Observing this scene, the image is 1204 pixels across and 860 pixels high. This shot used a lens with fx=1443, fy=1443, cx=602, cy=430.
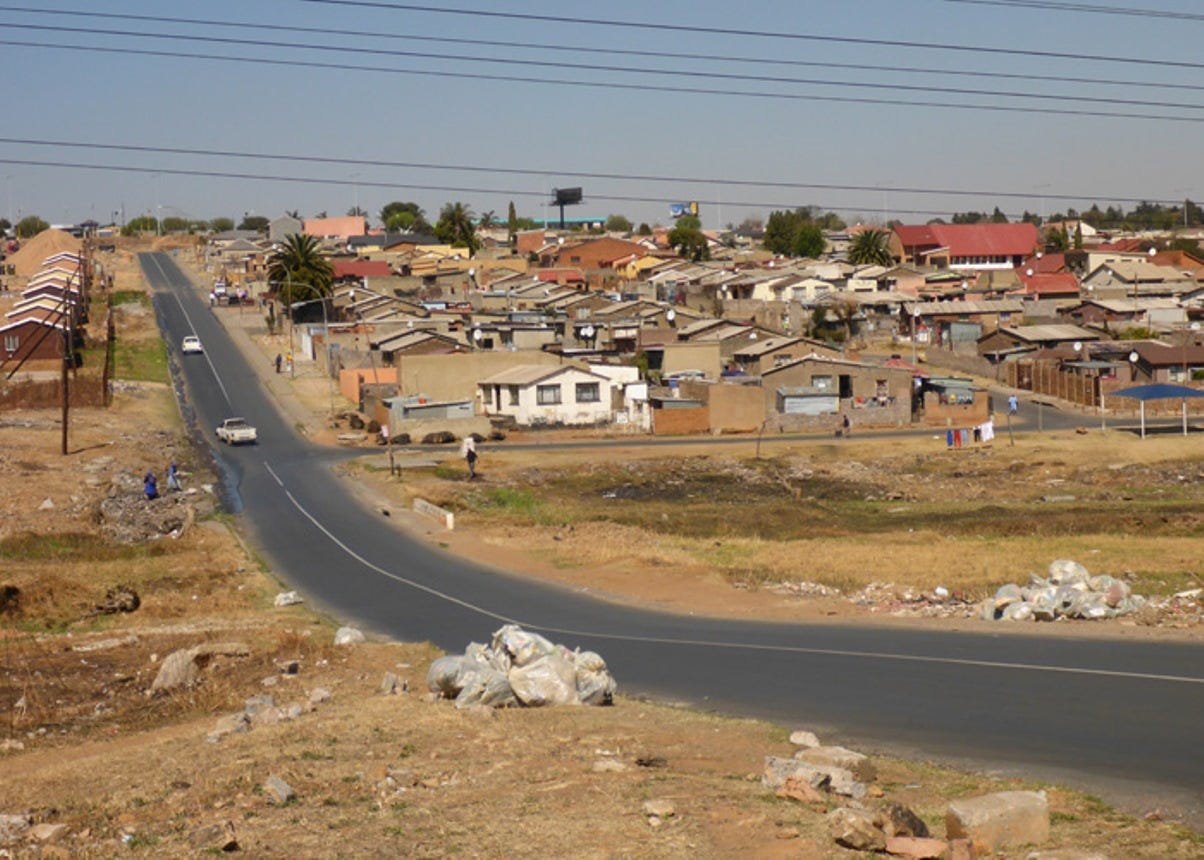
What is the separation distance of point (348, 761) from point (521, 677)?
396 centimetres

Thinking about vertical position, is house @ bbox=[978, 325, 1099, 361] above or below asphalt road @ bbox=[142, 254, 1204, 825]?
above

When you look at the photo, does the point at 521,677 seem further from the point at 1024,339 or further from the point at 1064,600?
the point at 1024,339

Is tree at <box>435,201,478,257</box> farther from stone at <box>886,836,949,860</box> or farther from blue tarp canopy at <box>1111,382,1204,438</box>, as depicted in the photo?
stone at <box>886,836,949,860</box>

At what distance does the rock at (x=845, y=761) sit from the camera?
14.6 m

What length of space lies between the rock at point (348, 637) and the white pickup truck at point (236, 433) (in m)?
38.9

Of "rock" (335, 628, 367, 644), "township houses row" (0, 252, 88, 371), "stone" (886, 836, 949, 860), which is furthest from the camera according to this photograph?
"township houses row" (0, 252, 88, 371)

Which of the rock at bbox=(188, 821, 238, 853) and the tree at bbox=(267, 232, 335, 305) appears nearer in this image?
the rock at bbox=(188, 821, 238, 853)

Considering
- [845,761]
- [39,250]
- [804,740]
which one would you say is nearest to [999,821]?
[845,761]

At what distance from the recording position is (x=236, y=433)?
6225 cm

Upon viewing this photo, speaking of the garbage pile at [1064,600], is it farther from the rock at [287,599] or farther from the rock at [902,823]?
the rock at [902,823]

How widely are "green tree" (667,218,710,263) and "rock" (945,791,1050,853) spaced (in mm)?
149633

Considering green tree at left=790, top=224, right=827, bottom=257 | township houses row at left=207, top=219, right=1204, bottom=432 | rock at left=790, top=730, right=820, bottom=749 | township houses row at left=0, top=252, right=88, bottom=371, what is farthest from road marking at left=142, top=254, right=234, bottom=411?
green tree at left=790, top=224, right=827, bottom=257

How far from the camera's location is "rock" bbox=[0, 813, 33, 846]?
1278cm

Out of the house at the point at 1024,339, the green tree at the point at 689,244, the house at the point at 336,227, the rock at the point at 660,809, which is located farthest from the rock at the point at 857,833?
the house at the point at 336,227
